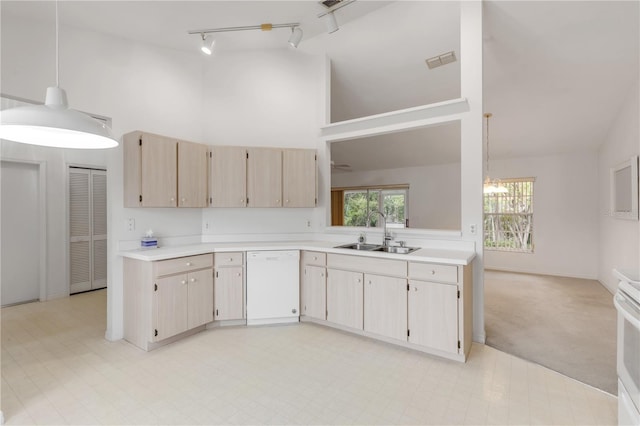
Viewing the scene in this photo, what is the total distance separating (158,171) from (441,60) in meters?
3.69

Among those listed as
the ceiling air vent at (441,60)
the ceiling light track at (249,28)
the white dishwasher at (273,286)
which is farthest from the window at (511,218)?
the ceiling light track at (249,28)

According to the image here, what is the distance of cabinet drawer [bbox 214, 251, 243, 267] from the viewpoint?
128 inches

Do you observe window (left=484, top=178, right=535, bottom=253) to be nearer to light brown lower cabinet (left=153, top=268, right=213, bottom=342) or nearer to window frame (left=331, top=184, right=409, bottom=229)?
window frame (left=331, top=184, right=409, bottom=229)

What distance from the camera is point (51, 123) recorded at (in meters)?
1.35

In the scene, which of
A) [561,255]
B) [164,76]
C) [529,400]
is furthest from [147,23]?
[561,255]

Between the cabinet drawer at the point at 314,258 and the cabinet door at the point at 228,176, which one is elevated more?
the cabinet door at the point at 228,176

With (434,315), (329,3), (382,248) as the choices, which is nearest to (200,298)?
(382,248)

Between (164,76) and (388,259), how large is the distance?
3.32m

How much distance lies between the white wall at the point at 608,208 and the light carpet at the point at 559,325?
50cm

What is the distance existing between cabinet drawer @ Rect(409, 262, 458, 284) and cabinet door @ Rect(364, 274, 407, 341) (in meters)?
0.14

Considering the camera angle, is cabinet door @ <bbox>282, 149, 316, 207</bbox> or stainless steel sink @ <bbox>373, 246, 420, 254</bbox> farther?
cabinet door @ <bbox>282, 149, 316, 207</bbox>

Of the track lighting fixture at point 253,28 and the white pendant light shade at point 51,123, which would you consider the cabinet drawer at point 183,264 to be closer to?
the white pendant light shade at point 51,123

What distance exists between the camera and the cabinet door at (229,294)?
3.26 metres

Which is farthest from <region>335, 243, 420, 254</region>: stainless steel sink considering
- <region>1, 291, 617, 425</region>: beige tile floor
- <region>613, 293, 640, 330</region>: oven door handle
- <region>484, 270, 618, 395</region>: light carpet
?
<region>613, 293, 640, 330</region>: oven door handle
